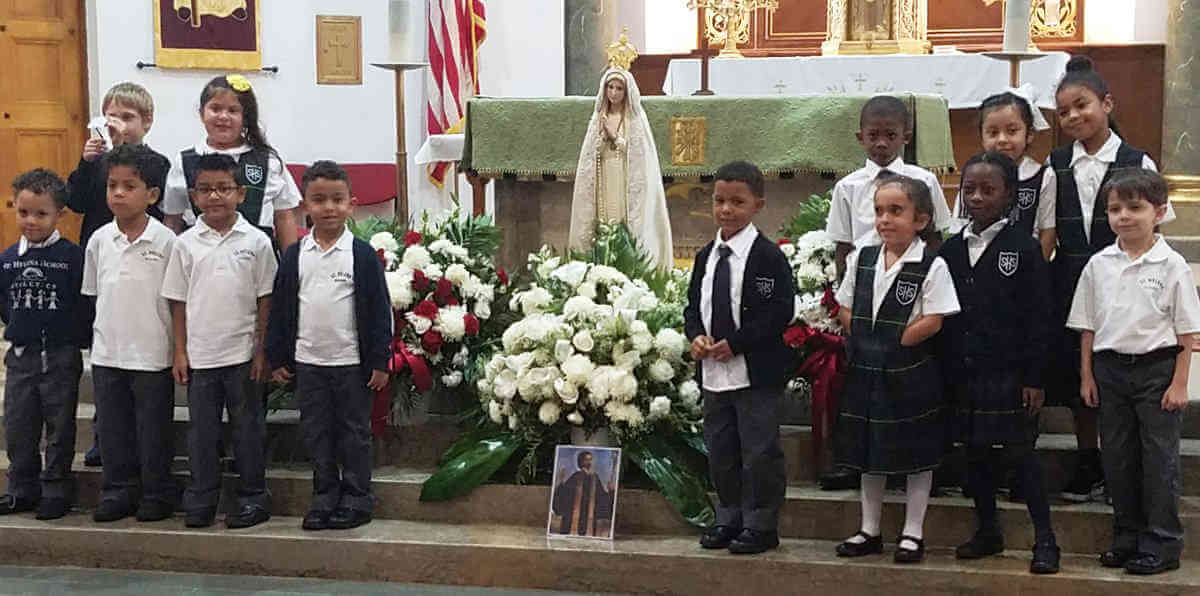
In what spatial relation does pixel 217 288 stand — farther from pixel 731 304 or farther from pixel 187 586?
pixel 731 304

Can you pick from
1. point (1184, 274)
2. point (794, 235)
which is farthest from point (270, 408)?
point (1184, 274)

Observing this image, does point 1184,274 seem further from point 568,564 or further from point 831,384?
point 568,564

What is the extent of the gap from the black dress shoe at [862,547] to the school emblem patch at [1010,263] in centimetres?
90

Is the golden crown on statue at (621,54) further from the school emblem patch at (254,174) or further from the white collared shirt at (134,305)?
the white collared shirt at (134,305)

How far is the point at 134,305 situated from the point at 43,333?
385 mm

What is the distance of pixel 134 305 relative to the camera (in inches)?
189

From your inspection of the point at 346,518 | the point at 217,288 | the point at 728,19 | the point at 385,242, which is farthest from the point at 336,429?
the point at 728,19

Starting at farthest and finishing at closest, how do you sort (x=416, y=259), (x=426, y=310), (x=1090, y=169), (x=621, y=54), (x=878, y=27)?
(x=878, y=27)
(x=621, y=54)
(x=416, y=259)
(x=426, y=310)
(x=1090, y=169)

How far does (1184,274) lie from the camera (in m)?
4.02

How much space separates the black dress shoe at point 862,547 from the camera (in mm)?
4328

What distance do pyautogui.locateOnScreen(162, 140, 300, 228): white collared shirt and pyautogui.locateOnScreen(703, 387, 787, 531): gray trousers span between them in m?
1.78

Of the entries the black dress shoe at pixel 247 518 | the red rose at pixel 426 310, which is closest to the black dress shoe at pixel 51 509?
the black dress shoe at pixel 247 518

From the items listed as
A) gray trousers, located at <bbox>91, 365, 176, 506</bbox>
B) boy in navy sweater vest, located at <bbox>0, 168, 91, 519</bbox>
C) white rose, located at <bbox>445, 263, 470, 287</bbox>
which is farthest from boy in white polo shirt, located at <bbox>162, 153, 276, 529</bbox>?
white rose, located at <bbox>445, 263, 470, 287</bbox>

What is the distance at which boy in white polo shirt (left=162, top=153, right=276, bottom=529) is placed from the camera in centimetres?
473
